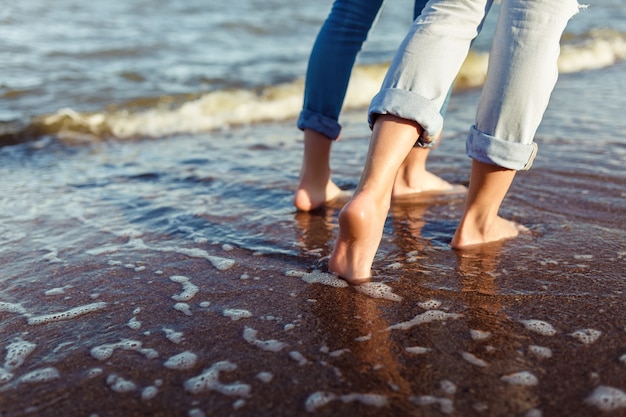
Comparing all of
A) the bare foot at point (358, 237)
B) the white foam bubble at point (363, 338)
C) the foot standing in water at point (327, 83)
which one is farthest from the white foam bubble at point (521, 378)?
the foot standing in water at point (327, 83)

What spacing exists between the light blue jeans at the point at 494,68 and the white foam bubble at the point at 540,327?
446mm

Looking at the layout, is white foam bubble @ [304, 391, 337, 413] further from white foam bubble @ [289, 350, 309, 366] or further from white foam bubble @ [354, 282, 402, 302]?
white foam bubble @ [354, 282, 402, 302]

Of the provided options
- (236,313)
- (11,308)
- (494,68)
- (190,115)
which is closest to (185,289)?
(236,313)

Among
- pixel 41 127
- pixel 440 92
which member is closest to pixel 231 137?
pixel 41 127

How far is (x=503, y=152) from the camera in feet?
5.79

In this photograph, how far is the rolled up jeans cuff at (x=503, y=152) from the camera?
1.76 metres

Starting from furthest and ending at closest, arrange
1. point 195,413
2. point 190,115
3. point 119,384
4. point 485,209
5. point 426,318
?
point 190,115 < point 485,209 < point 426,318 < point 119,384 < point 195,413

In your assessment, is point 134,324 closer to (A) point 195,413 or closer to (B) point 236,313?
(B) point 236,313

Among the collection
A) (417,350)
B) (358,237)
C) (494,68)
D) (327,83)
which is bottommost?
(417,350)

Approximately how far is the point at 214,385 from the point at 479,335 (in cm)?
62

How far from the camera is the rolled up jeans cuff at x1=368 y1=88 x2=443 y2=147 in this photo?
1.63 metres

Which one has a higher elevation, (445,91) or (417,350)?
(445,91)

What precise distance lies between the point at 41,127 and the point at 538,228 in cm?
340

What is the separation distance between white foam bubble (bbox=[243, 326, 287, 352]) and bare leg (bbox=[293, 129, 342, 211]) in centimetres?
104
